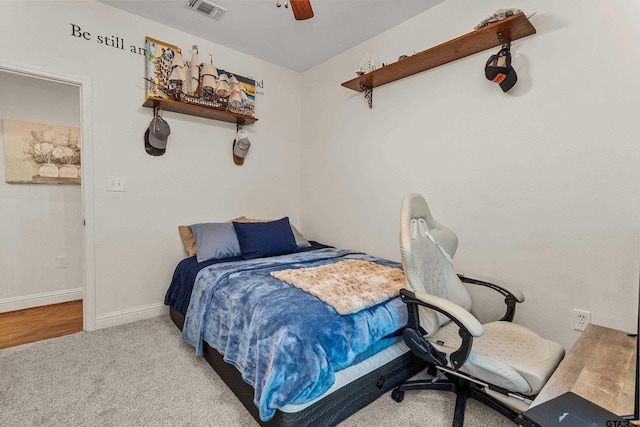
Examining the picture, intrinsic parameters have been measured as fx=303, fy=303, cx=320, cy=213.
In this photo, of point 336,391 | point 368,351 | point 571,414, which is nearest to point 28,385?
point 336,391

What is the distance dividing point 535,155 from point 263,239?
2.18 meters

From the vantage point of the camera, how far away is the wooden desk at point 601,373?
0.94m

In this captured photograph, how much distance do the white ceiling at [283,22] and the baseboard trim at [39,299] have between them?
112 inches

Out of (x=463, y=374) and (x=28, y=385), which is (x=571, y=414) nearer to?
(x=463, y=374)

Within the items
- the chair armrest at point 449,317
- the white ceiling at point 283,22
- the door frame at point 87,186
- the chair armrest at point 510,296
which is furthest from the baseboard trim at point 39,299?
the chair armrest at point 510,296

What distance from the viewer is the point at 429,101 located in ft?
8.27

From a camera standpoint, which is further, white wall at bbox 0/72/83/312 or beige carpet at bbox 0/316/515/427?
white wall at bbox 0/72/83/312

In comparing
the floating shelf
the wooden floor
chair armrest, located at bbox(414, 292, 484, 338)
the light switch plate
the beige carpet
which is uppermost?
the floating shelf

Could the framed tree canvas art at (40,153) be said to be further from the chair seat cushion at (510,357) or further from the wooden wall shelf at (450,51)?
the chair seat cushion at (510,357)

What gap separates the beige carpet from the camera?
5.23ft

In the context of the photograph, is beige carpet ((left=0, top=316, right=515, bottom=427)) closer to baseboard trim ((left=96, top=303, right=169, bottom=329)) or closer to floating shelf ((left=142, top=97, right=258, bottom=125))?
baseboard trim ((left=96, top=303, right=169, bottom=329))

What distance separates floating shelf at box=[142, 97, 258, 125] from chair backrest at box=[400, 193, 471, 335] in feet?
6.83

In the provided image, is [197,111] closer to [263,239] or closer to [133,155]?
[133,155]

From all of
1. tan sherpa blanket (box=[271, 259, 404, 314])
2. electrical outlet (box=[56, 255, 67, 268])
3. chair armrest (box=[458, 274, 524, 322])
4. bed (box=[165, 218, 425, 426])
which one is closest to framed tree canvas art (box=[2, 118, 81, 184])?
electrical outlet (box=[56, 255, 67, 268])
